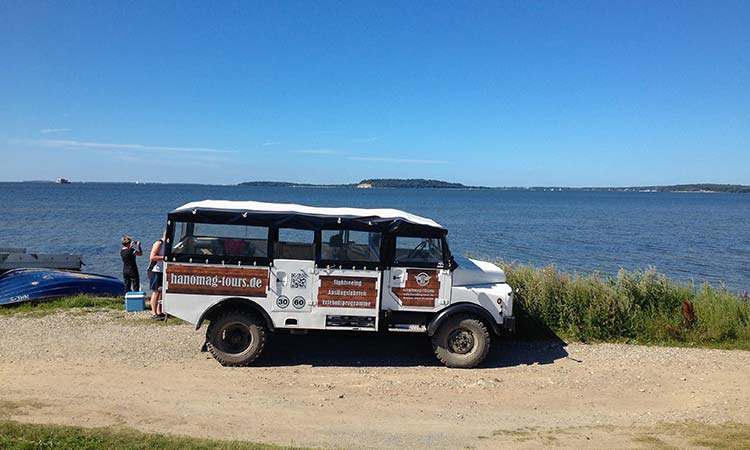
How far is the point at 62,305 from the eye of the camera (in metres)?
13.0

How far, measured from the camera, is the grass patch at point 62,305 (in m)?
12.3

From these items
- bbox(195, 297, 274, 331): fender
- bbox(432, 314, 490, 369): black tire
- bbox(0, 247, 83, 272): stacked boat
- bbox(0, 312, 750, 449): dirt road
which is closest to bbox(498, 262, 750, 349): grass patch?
bbox(0, 312, 750, 449): dirt road

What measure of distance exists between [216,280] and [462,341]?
3.83m

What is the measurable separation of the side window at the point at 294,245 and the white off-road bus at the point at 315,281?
1 centimetres

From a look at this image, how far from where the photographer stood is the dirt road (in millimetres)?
6578

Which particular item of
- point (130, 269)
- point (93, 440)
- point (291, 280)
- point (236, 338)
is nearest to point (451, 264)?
point (291, 280)

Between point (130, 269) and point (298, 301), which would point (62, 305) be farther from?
point (298, 301)

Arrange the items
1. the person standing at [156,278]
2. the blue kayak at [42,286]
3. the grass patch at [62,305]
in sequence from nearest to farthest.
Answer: the person standing at [156,278], the grass patch at [62,305], the blue kayak at [42,286]

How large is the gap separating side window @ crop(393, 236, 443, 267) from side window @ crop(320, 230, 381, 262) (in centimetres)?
34

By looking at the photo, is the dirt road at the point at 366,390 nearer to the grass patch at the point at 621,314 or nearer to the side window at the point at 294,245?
the grass patch at the point at 621,314

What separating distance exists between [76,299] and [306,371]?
7.05 meters

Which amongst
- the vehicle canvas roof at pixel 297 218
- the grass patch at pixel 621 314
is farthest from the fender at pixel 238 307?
the grass patch at pixel 621 314

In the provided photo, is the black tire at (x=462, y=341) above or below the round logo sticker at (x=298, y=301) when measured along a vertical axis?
below

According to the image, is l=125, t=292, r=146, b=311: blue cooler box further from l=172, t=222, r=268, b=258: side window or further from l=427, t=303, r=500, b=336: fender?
l=427, t=303, r=500, b=336: fender
